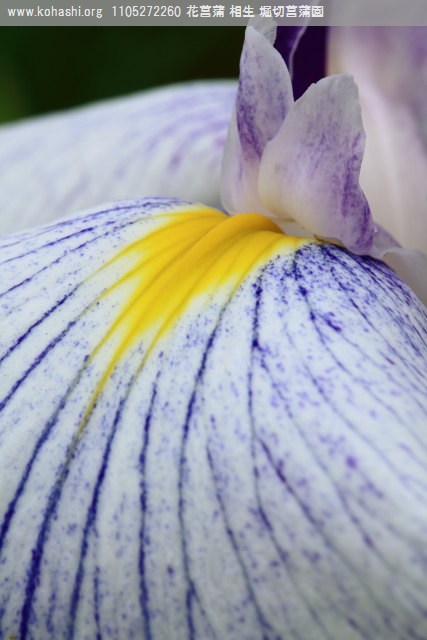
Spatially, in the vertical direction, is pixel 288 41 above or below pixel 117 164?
above

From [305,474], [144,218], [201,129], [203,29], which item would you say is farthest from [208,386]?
[203,29]

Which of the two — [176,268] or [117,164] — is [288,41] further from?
[117,164]

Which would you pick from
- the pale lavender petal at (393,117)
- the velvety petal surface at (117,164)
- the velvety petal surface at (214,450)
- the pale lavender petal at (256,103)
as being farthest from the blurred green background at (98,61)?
the velvety petal surface at (214,450)

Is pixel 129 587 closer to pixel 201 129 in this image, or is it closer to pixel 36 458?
pixel 36 458

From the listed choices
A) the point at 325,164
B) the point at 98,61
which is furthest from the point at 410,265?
the point at 98,61

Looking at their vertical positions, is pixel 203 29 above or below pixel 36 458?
above

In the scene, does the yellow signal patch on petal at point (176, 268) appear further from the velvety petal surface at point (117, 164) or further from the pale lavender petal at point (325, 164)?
the velvety petal surface at point (117, 164)
